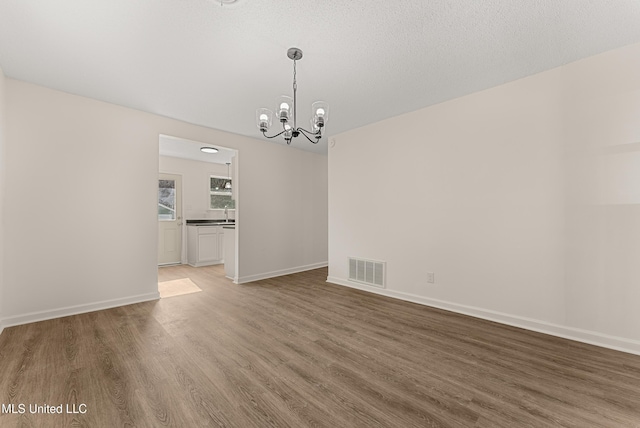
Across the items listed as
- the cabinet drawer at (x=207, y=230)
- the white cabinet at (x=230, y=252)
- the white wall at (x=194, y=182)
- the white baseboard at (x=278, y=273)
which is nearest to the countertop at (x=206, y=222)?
the cabinet drawer at (x=207, y=230)

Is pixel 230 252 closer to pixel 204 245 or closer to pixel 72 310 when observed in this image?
pixel 204 245

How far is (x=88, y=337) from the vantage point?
2527 mm

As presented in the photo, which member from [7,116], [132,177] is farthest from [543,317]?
[7,116]

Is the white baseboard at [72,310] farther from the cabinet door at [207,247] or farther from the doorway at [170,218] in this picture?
the doorway at [170,218]

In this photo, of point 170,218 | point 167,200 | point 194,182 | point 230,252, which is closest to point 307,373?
point 230,252

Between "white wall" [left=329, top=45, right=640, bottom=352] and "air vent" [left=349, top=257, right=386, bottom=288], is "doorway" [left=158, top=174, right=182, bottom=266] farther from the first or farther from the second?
"white wall" [left=329, top=45, right=640, bottom=352]

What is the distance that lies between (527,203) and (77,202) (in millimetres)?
5065

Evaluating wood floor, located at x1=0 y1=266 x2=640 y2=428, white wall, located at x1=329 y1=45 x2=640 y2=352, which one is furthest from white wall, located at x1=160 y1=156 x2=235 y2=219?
white wall, located at x1=329 y1=45 x2=640 y2=352

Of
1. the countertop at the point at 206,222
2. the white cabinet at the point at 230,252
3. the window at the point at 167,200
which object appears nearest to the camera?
the white cabinet at the point at 230,252

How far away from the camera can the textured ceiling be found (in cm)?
186

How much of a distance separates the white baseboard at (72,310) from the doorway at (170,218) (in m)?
2.91

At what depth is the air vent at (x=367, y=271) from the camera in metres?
4.04

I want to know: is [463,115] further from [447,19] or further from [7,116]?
[7,116]

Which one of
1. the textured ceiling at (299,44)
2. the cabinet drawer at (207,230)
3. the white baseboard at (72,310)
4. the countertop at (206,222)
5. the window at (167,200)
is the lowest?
the white baseboard at (72,310)
